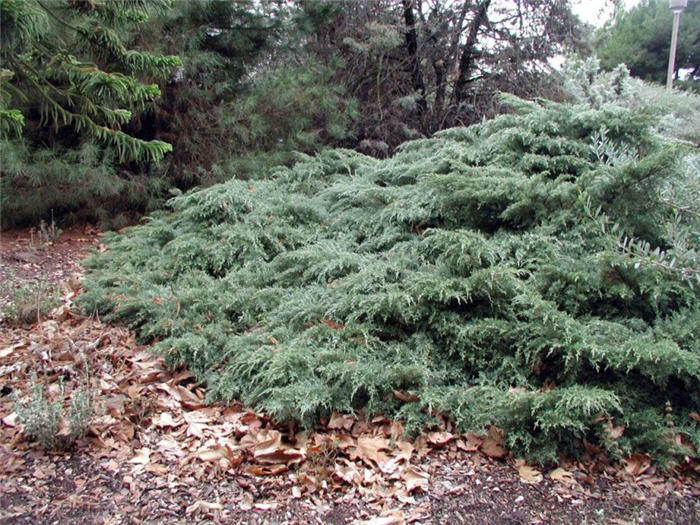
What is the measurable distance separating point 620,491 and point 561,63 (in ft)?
21.7

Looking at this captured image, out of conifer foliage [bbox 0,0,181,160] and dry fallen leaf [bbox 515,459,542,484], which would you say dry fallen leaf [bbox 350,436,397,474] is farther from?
conifer foliage [bbox 0,0,181,160]

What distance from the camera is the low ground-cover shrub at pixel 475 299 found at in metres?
2.12

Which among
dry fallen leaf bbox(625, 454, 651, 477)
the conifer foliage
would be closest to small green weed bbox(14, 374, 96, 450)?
the conifer foliage

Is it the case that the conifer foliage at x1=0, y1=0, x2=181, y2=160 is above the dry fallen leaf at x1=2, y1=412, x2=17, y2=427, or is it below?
above

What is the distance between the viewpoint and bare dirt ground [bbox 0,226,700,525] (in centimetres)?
175

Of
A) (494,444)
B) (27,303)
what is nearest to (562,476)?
(494,444)

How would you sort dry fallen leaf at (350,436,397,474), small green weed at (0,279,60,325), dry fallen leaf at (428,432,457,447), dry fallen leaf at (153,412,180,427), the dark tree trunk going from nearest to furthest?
dry fallen leaf at (350,436,397,474) → dry fallen leaf at (428,432,457,447) → dry fallen leaf at (153,412,180,427) → small green weed at (0,279,60,325) → the dark tree trunk

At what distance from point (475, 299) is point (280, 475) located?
129 centimetres

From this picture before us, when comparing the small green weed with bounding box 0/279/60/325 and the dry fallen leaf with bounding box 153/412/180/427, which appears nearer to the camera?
the dry fallen leaf with bounding box 153/412/180/427

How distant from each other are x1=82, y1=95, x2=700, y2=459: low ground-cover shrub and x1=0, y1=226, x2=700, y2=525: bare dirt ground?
11 centimetres

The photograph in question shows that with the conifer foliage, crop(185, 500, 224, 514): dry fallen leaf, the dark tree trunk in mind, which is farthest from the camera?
the dark tree trunk

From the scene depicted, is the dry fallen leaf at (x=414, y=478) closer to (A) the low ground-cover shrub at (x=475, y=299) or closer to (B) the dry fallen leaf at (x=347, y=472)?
(B) the dry fallen leaf at (x=347, y=472)

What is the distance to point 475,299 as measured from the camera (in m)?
2.58

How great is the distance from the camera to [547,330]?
7.44ft
